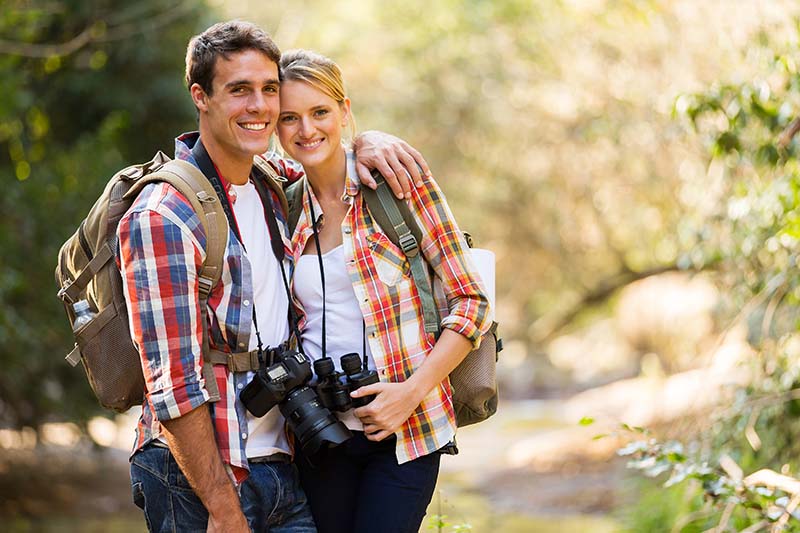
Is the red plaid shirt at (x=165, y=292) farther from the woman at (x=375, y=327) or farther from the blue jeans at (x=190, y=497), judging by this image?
the woman at (x=375, y=327)

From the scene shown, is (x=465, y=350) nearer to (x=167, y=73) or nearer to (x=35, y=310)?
(x=35, y=310)

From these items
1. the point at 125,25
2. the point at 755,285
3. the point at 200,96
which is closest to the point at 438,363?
the point at 200,96

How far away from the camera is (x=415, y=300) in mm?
2689

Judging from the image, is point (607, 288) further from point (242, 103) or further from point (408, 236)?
point (242, 103)

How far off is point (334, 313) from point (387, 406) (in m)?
0.30

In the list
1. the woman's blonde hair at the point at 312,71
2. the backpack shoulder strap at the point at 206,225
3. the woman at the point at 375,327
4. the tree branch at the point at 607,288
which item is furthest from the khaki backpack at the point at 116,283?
the tree branch at the point at 607,288

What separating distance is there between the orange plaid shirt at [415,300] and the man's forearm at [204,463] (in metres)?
0.48

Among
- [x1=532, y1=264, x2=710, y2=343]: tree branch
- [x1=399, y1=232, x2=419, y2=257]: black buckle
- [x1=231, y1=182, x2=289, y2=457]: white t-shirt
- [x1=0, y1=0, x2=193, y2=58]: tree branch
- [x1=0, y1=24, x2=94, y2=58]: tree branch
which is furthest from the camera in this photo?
[x1=532, y1=264, x2=710, y2=343]: tree branch

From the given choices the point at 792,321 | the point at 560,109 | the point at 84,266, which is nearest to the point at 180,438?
the point at 84,266

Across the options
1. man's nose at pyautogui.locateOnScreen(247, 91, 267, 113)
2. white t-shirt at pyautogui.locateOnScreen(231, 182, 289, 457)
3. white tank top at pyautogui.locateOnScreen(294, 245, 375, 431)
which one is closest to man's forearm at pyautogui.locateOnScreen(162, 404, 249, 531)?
white t-shirt at pyautogui.locateOnScreen(231, 182, 289, 457)

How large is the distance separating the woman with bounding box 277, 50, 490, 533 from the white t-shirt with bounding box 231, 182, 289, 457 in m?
0.08

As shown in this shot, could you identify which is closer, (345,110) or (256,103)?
(256,103)

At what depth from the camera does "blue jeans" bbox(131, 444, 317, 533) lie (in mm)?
2402

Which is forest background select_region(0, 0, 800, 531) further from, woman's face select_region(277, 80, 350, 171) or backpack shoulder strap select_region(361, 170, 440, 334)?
woman's face select_region(277, 80, 350, 171)
